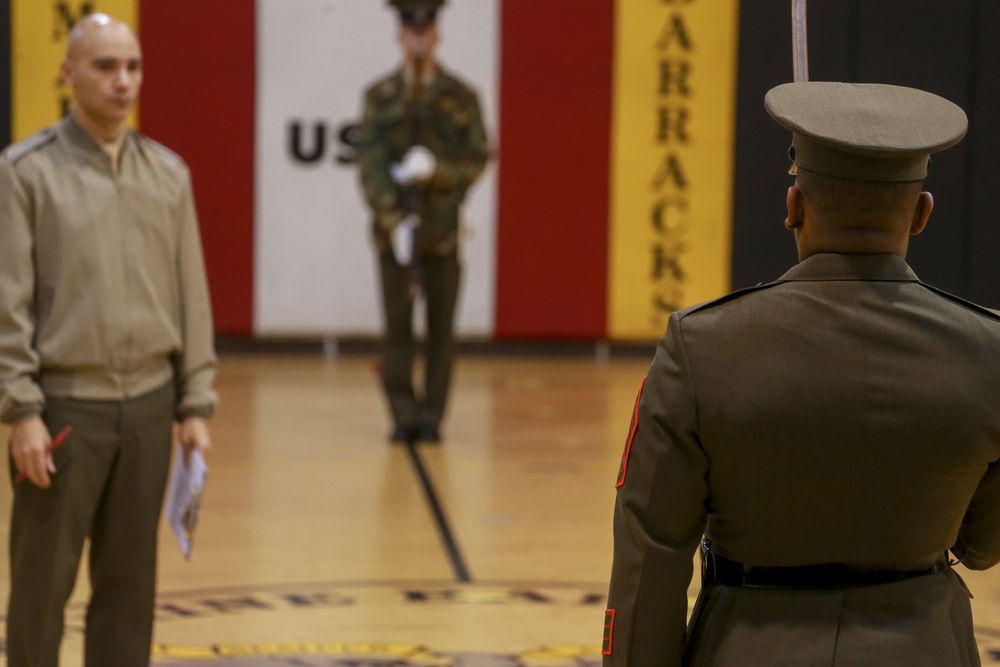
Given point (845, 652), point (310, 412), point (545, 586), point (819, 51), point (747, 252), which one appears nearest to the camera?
point (845, 652)

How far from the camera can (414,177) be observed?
6.88 m

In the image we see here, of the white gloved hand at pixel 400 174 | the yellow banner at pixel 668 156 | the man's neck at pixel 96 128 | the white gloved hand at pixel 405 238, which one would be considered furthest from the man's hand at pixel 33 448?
the yellow banner at pixel 668 156

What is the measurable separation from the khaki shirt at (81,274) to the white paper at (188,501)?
13cm

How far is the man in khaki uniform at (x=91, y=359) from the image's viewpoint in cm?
303

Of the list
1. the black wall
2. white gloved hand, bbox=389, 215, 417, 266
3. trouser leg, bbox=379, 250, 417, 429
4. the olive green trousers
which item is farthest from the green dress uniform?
trouser leg, bbox=379, 250, 417, 429

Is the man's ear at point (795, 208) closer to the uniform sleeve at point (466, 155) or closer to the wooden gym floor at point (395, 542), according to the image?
the wooden gym floor at point (395, 542)

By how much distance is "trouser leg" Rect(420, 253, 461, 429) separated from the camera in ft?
23.0

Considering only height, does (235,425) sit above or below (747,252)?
below

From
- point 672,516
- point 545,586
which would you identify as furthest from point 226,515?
point 672,516

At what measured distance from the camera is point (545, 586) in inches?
178

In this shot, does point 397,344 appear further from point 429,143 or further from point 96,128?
point 96,128

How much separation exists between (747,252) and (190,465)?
1.67 meters

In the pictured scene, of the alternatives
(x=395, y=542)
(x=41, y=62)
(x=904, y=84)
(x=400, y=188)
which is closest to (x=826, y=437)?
Answer: (x=904, y=84)

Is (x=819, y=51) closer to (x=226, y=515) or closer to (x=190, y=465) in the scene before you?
(x=190, y=465)
